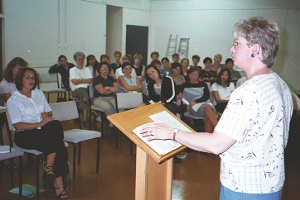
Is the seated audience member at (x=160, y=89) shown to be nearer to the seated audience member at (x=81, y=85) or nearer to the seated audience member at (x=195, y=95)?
the seated audience member at (x=195, y=95)

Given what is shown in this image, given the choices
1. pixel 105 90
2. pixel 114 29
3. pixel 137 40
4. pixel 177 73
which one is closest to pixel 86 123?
pixel 105 90

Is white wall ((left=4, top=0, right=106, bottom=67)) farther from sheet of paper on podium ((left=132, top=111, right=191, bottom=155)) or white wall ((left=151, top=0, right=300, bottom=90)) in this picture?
sheet of paper on podium ((left=132, top=111, right=191, bottom=155))

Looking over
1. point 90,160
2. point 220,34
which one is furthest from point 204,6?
point 90,160

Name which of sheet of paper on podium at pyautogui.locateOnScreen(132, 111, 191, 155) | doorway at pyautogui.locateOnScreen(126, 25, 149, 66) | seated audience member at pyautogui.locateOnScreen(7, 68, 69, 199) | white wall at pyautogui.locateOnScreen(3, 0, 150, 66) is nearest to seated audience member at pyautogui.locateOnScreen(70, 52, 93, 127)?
white wall at pyautogui.locateOnScreen(3, 0, 150, 66)

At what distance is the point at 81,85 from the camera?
7.28 meters

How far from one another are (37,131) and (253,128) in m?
2.67

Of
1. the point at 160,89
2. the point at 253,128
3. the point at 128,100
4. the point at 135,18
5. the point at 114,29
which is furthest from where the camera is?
the point at 135,18

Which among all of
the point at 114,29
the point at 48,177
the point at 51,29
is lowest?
the point at 48,177

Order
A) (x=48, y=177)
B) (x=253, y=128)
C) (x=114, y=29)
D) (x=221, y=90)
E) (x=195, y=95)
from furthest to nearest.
Answer: (x=114, y=29) → (x=221, y=90) → (x=195, y=95) → (x=48, y=177) → (x=253, y=128)

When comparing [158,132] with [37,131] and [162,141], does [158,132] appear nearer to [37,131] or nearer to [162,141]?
[162,141]

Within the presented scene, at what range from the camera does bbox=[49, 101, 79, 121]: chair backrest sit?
4187mm

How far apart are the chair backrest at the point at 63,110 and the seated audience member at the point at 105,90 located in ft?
5.14

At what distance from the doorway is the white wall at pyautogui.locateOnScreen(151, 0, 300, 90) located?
31 centimetres

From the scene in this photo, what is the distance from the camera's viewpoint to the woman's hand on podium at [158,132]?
159 centimetres
